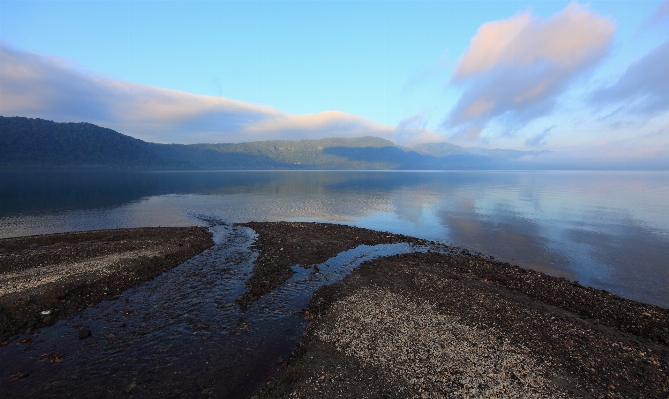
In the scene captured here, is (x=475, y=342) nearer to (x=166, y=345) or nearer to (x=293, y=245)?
(x=166, y=345)

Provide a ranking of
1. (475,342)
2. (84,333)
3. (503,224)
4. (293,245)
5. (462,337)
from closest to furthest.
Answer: (475,342), (462,337), (84,333), (293,245), (503,224)

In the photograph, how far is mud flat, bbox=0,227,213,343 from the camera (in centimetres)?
1744

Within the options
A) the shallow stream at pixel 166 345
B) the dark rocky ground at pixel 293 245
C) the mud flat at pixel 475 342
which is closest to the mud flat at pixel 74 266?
the shallow stream at pixel 166 345

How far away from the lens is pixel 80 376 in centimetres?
1229

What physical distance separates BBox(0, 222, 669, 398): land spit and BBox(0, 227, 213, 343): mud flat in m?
0.41

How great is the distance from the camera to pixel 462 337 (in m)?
14.9

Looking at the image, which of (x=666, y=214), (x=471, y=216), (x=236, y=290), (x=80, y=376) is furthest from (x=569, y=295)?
(x=666, y=214)

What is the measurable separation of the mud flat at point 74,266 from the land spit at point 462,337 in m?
0.41

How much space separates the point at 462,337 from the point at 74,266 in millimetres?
29255

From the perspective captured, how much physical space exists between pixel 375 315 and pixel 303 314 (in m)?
4.34

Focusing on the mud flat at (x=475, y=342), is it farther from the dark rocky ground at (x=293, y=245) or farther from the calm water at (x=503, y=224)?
the calm water at (x=503, y=224)

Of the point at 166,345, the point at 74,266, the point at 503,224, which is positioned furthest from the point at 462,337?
the point at 503,224

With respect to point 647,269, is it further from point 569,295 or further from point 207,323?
point 207,323

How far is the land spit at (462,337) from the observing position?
11.7m
